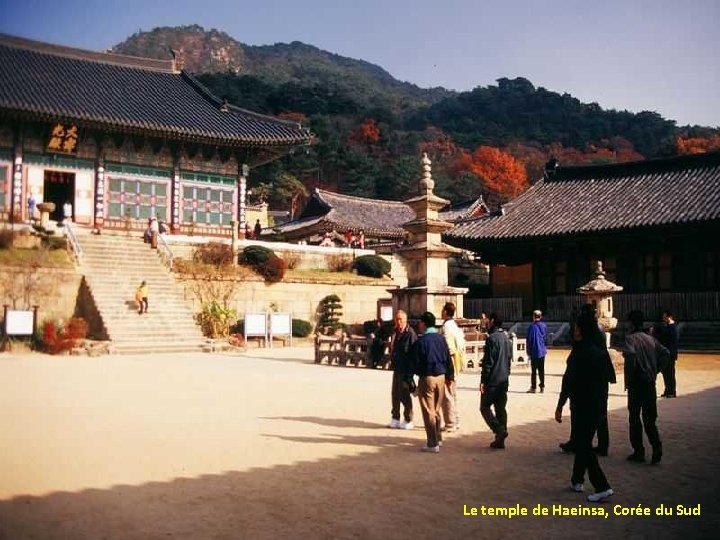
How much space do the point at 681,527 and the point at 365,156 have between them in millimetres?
71363

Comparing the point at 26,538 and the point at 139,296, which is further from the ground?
the point at 139,296

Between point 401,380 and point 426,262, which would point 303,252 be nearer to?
point 426,262

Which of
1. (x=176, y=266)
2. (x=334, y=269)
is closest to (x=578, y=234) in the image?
(x=334, y=269)

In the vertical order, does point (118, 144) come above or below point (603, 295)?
above

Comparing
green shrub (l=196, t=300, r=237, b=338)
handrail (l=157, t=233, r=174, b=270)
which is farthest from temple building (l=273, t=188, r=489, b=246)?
green shrub (l=196, t=300, r=237, b=338)

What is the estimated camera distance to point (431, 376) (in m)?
7.85

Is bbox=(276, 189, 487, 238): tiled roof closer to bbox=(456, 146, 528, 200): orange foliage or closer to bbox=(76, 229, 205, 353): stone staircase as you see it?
bbox=(76, 229, 205, 353): stone staircase

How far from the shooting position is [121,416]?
9453 millimetres

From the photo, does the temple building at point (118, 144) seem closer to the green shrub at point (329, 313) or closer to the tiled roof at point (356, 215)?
the green shrub at point (329, 313)

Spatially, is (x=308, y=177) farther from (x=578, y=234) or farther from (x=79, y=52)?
(x=578, y=234)

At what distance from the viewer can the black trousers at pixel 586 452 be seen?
5.75 meters

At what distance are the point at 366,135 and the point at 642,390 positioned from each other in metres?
77.4

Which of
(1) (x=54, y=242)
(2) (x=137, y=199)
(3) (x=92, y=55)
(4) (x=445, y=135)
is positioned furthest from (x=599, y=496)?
(4) (x=445, y=135)

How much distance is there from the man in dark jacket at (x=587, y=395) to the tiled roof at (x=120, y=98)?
26473mm
